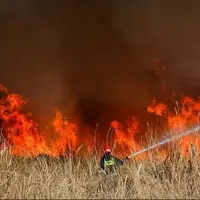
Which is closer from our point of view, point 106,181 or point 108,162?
point 106,181

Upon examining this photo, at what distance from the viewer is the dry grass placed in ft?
26.3

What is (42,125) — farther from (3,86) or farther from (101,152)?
(101,152)

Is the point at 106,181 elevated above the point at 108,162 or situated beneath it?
situated beneath

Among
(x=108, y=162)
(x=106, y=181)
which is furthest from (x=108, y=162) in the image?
(x=106, y=181)

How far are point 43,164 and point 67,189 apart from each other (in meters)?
1.32

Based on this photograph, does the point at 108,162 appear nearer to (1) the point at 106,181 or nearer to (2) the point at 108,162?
(2) the point at 108,162

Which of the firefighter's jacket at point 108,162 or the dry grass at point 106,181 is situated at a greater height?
the firefighter's jacket at point 108,162

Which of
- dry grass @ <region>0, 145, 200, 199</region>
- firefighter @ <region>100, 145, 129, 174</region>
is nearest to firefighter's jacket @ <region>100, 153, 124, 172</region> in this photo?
firefighter @ <region>100, 145, 129, 174</region>

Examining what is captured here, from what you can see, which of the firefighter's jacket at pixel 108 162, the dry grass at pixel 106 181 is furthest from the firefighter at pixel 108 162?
the dry grass at pixel 106 181

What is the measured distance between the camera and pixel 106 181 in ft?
29.0

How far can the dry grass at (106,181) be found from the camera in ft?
26.3

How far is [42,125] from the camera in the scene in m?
20.9

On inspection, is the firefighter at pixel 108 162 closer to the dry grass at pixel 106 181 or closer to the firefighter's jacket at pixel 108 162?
the firefighter's jacket at pixel 108 162

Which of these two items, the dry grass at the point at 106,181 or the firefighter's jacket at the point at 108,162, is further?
the firefighter's jacket at the point at 108,162
